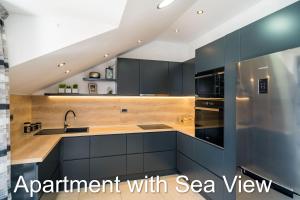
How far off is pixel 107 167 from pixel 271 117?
240cm

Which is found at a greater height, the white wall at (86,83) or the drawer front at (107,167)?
the white wall at (86,83)

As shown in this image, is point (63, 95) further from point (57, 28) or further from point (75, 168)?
point (57, 28)

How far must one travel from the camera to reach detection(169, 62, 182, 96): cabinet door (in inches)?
134

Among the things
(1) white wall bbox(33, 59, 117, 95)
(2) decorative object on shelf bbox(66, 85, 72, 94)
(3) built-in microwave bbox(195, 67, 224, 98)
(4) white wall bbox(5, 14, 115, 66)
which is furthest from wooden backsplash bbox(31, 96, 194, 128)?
(4) white wall bbox(5, 14, 115, 66)

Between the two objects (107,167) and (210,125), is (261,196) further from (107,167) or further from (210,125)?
(107,167)

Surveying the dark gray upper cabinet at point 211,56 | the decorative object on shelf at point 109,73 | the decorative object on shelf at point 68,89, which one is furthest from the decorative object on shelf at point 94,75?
the dark gray upper cabinet at point 211,56

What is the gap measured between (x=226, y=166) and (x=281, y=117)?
89 centimetres

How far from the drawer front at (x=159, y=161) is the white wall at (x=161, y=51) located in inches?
76.0

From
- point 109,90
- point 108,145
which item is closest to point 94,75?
point 109,90

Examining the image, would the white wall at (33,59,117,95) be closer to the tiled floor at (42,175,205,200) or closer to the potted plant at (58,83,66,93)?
the potted plant at (58,83,66,93)

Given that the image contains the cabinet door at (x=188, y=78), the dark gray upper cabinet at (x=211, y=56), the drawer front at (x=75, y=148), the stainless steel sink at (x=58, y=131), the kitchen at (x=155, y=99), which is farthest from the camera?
the cabinet door at (x=188, y=78)

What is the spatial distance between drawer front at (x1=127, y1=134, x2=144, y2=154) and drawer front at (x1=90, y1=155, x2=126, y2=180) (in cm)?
17

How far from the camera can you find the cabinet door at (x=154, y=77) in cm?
326

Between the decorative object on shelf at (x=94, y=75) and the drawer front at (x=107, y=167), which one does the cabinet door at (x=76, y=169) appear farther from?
the decorative object on shelf at (x=94, y=75)
